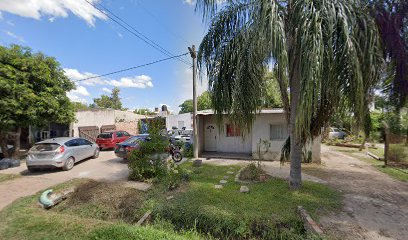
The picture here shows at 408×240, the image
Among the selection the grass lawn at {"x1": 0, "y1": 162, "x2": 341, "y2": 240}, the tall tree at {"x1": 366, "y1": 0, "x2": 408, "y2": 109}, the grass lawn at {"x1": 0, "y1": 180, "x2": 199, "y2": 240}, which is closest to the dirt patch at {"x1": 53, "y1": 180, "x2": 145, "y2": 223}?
the grass lawn at {"x1": 0, "y1": 162, "x2": 341, "y2": 240}

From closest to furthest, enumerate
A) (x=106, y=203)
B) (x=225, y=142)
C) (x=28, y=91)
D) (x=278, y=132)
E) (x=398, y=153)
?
(x=106, y=203) < (x=28, y=91) < (x=398, y=153) < (x=278, y=132) < (x=225, y=142)

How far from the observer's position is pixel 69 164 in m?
9.83

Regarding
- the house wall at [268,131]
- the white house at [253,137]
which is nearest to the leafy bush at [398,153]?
the white house at [253,137]

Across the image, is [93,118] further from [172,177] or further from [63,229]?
[63,229]

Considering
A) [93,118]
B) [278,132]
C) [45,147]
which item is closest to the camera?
[45,147]

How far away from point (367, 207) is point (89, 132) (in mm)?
18855

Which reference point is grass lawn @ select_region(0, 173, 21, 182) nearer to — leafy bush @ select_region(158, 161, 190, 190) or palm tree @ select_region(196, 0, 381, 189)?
leafy bush @ select_region(158, 161, 190, 190)

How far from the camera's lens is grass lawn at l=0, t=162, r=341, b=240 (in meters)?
4.24

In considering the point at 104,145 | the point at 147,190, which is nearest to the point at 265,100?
the point at 147,190

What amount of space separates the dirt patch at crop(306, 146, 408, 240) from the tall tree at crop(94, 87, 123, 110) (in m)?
53.2

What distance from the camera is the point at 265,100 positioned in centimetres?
583

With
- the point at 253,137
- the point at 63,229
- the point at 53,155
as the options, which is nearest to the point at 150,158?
the point at 63,229

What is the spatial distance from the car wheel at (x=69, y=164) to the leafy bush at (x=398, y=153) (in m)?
16.3

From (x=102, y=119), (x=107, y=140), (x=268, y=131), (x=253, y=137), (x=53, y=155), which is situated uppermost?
(x=102, y=119)
